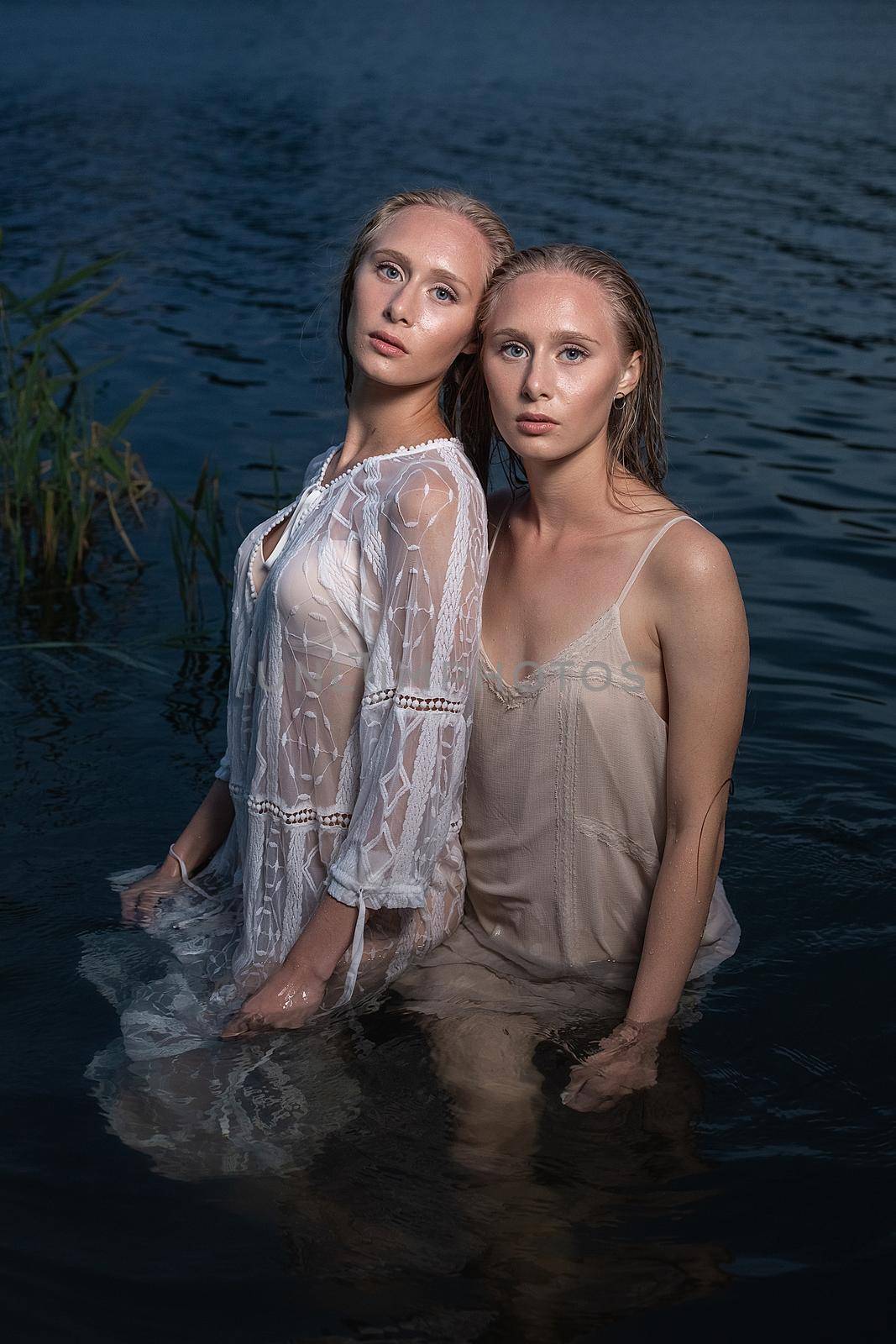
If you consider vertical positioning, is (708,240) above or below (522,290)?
below

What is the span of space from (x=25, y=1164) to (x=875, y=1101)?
187 centimetres

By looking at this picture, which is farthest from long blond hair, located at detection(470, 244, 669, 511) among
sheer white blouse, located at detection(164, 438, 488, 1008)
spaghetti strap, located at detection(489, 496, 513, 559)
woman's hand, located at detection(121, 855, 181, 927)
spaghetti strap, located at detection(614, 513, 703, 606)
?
woman's hand, located at detection(121, 855, 181, 927)

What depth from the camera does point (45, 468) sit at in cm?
691

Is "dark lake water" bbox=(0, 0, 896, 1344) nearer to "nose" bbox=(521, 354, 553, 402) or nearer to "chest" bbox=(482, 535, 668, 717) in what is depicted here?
"chest" bbox=(482, 535, 668, 717)

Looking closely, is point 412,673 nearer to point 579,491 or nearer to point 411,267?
point 579,491

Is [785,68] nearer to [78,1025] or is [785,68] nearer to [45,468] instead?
[45,468]

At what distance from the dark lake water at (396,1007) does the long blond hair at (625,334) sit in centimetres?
83

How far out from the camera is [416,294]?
2879 mm

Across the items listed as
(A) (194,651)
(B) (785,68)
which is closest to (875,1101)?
(A) (194,651)

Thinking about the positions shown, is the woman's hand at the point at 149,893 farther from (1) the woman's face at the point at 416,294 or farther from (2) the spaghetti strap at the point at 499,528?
(1) the woman's face at the point at 416,294

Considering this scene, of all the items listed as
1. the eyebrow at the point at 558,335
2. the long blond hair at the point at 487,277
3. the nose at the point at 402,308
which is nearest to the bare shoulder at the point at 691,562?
the eyebrow at the point at 558,335

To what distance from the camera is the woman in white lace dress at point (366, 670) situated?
2.72 m

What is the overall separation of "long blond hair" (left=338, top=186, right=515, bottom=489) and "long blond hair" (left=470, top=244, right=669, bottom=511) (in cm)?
4

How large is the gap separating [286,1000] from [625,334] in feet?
4.81
